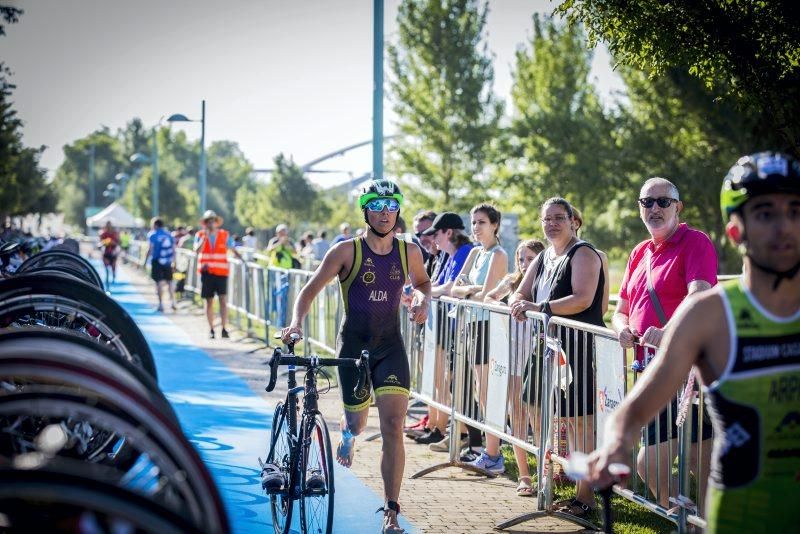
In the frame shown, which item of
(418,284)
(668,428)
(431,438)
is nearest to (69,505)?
(668,428)

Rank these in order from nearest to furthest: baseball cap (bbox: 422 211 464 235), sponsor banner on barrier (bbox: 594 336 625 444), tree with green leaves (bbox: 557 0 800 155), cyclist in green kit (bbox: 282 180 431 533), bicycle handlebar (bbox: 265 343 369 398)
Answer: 1. bicycle handlebar (bbox: 265 343 369 398)
2. sponsor banner on barrier (bbox: 594 336 625 444)
3. cyclist in green kit (bbox: 282 180 431 533)
4. tree with green leaves (bbox: 557 0 800 155)
5. baseball cap (bbox: 422 211 464 235)

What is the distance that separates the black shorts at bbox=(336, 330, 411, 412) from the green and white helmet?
2.84 feet

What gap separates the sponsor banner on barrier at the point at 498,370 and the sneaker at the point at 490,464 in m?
0.38

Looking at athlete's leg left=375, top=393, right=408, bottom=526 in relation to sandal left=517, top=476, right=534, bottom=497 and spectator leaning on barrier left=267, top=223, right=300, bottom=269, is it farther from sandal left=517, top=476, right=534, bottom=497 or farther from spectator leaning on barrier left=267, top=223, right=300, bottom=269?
spectator leaning on barrier left=267, top=223, right=300, bottom=269

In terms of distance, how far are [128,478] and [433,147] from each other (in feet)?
130

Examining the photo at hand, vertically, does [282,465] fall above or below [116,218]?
below

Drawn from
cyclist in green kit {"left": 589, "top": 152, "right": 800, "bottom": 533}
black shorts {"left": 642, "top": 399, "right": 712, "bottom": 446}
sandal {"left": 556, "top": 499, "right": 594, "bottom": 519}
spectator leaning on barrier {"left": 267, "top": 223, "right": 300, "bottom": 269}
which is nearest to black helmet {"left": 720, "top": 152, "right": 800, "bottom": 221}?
cyclist in green kit {"left": 589, "top": 152, "right": 800, "bottom": 533}

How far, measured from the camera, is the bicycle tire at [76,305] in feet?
13.9

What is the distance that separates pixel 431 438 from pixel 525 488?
7.42 feet

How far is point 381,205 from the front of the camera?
22.4ft

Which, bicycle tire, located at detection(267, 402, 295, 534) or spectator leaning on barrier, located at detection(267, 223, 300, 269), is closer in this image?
bicycle tire, located at detection(267, 402, 295, 534)

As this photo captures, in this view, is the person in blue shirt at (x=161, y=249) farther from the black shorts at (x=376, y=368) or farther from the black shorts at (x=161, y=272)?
the black shorts at (x=376, y=368)

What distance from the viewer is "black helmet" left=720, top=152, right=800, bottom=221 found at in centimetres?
314

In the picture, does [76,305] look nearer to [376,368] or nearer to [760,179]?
[376,368]
